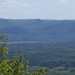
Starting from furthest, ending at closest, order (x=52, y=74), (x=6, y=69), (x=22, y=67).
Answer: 1. (x=52, y=74)
2. (x=22, y=67)
3. (x=6, y=69)

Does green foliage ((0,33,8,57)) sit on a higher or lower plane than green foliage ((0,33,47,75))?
higher

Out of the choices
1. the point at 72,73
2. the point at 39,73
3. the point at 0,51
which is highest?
the point at 0,51

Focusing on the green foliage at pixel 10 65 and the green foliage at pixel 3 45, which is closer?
the green foliage at pixel 10 65

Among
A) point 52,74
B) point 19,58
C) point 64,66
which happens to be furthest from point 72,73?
point 19,58

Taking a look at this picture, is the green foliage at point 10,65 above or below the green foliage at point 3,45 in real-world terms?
below

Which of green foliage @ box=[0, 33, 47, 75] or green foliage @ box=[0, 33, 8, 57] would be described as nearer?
green foliage @ box=[0, 33, 47, 75]

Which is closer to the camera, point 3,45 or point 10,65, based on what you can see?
point 10,65

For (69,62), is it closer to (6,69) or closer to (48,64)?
(48,64)

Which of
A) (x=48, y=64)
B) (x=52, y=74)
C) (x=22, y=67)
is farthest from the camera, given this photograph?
(x=48, y=64)

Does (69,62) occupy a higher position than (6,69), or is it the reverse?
(6,69)

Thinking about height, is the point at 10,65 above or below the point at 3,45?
below

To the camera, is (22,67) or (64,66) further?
(64,66)
